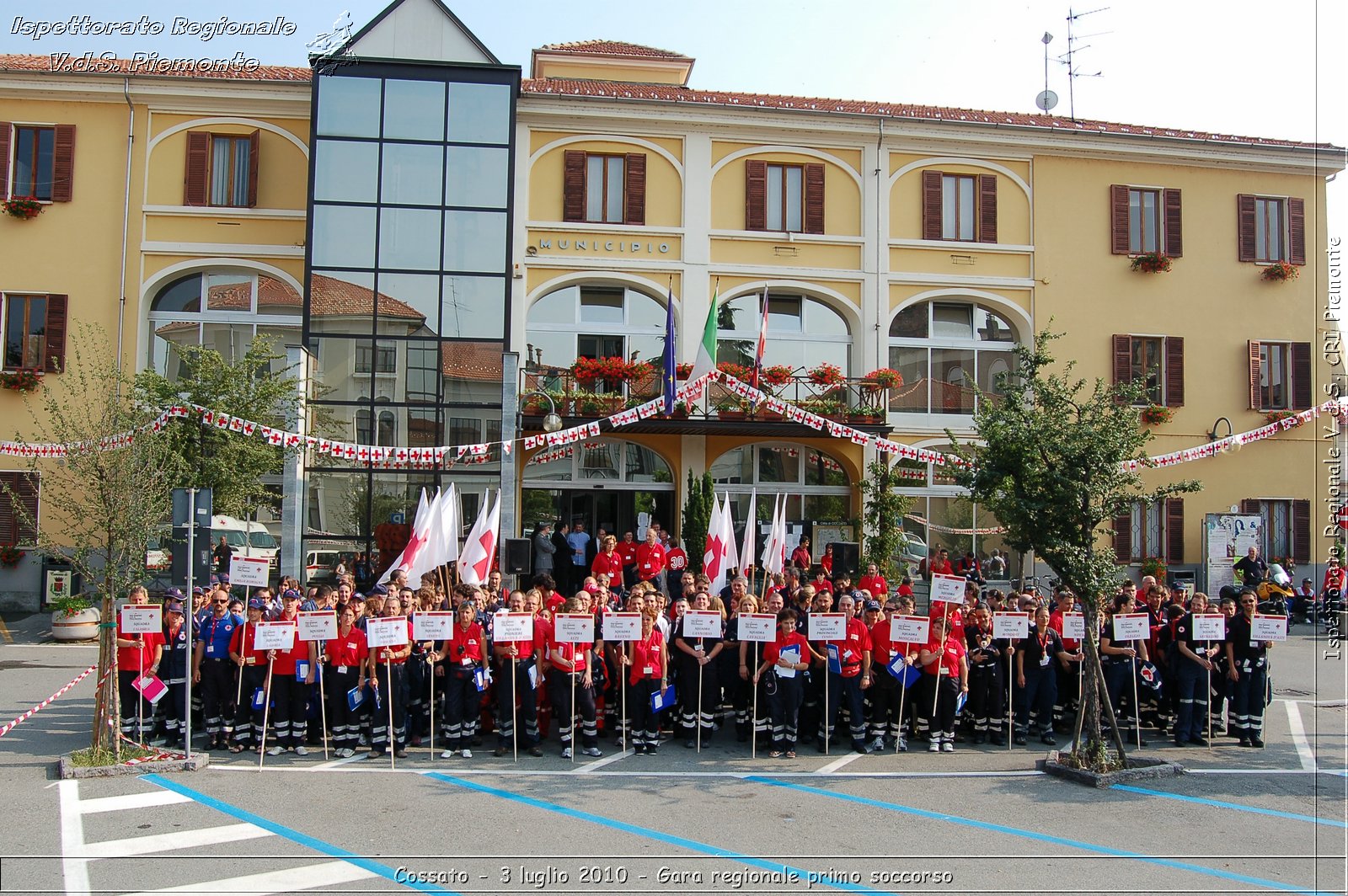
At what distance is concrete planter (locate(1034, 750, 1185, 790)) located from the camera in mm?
9789

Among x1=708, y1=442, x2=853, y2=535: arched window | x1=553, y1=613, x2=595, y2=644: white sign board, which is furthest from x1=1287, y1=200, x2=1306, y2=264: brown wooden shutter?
x1=553, y1=613, x2=595, y2=644: white sign board

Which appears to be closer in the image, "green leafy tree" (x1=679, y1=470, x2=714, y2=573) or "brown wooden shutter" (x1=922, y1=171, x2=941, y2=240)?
"green leafy tree" (x1=679, y1=470, x2=714, y2=573)

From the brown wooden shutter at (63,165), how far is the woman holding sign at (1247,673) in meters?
23.5

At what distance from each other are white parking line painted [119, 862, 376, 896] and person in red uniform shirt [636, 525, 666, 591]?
11.1 metres

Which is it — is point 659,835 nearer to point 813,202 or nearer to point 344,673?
point 344,673

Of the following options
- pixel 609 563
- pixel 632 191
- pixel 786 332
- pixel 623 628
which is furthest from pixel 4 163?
pixel 623 628

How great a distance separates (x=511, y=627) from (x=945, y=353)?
55.6 feet

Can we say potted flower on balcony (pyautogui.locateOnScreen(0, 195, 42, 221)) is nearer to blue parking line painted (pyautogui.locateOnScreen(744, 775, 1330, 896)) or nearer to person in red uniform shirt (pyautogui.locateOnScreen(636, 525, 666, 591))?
person in red uniform shirt (pyautogui.locateOnScreen(636, 525, 666, 591))

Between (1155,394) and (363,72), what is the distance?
1941cm

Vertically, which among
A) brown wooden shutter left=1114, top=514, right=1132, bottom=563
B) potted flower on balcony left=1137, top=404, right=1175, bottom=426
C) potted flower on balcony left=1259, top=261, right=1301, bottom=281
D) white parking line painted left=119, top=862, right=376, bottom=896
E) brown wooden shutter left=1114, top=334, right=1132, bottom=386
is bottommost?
white parking line painted left=119, top=862, right=376, bottom=896

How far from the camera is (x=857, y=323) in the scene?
24625 millimetres

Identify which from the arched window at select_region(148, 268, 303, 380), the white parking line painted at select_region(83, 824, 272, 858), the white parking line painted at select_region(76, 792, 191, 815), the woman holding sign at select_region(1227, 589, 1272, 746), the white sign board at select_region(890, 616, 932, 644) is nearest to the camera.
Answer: the white parking line painted at select_region(83, 824, 272, 858)

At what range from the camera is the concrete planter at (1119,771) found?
32.1 feet

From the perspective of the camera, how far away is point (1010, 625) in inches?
456
